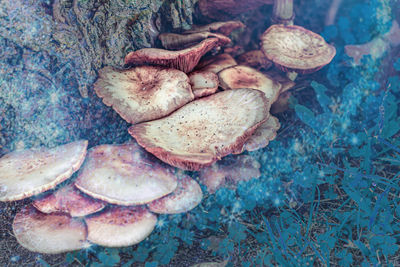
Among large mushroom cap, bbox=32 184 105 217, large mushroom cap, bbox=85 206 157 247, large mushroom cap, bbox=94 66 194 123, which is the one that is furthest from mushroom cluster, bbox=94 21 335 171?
large mushroom cap, bbox=32 184 105 217

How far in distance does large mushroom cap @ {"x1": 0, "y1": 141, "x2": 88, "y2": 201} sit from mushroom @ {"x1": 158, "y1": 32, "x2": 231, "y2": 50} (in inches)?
51.2

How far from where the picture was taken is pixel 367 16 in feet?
13.5

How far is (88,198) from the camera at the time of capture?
236 cm

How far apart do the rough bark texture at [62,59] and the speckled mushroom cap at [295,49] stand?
1.17 meters

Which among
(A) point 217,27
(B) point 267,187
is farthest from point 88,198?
(A) point 217,27

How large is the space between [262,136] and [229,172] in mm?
468

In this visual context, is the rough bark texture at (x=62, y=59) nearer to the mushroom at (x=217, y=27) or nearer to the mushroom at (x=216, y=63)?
the mushroom at (x=217, y=27)

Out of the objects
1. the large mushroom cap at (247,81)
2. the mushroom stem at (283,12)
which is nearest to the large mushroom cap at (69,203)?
the large mushroom cap at (247,81)

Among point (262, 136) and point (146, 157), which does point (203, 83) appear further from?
point (146, 157)

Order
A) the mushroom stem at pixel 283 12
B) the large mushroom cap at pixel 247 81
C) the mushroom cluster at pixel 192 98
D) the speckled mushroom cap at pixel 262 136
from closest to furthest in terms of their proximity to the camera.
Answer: the mushroom cluster at pixel 192 98 < the speckled mushroom cap at pixel 262 136 < the large mushroom cap at pixel 247 81 < the mushroom stem at pixel 283 12

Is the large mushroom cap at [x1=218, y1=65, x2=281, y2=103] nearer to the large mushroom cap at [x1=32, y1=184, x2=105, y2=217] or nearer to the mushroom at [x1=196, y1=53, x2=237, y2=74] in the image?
the mushroom at [x1=196, y1=53, x2=237, y2=74]

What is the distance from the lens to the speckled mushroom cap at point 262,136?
9.12ft

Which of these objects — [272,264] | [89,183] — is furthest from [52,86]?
[272,264]

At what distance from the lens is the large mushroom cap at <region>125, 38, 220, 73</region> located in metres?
2.65
